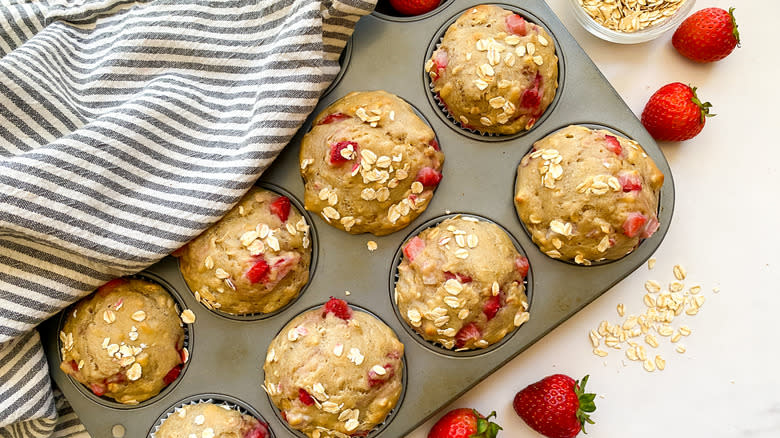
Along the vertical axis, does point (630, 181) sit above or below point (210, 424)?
above

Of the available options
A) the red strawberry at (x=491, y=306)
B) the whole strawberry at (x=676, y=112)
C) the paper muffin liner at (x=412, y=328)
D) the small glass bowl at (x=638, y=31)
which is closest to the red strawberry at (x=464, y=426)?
the paper muffin liner at (x=412, y=328)

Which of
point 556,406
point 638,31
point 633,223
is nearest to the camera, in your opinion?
point 633,223

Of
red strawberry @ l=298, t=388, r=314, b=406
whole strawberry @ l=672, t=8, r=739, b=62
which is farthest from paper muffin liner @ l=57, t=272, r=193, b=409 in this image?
whole strawberry @ l=672, t=8, r=739, b=62

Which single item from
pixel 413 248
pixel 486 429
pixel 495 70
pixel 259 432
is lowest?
pixel 486 429

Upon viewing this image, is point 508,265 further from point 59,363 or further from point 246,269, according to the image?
point 59,363

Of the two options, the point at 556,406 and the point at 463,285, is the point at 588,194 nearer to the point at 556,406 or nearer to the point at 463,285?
the point at 463,285

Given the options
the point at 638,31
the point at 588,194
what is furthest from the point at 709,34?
the point at 588,194
